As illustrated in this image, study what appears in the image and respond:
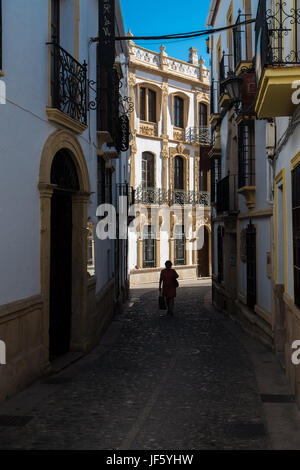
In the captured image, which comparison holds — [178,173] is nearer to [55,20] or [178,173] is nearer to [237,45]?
[237,45]

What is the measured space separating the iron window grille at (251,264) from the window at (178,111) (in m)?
20.8

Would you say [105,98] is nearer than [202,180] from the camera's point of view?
Yes

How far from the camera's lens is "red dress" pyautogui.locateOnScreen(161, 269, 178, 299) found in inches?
656

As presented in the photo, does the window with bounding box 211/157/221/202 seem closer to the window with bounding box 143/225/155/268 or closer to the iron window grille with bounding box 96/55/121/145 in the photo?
the iron window grille with bounding box 96/55/121/145

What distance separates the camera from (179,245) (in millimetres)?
33000

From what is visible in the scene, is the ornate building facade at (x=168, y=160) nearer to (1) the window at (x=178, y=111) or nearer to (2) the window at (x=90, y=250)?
(1) the window at (x=178, y=111)

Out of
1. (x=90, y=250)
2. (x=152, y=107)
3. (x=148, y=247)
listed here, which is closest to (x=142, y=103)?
(x=152, y=107)

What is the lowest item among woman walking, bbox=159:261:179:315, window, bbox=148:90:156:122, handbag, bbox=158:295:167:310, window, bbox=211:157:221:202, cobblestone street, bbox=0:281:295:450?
cobblestone street, bbox=0:281:295:450

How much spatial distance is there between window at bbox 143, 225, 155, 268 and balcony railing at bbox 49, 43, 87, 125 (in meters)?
20.5

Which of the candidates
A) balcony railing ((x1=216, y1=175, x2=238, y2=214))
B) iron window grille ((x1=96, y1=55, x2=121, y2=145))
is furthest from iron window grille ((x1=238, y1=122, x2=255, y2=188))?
iron window grille ((x1=96, y1=55, x2=121, y2=145))

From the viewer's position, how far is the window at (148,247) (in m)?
30.8

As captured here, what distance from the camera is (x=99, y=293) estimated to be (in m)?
12.8

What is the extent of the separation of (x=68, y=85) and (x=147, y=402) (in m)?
5.62
